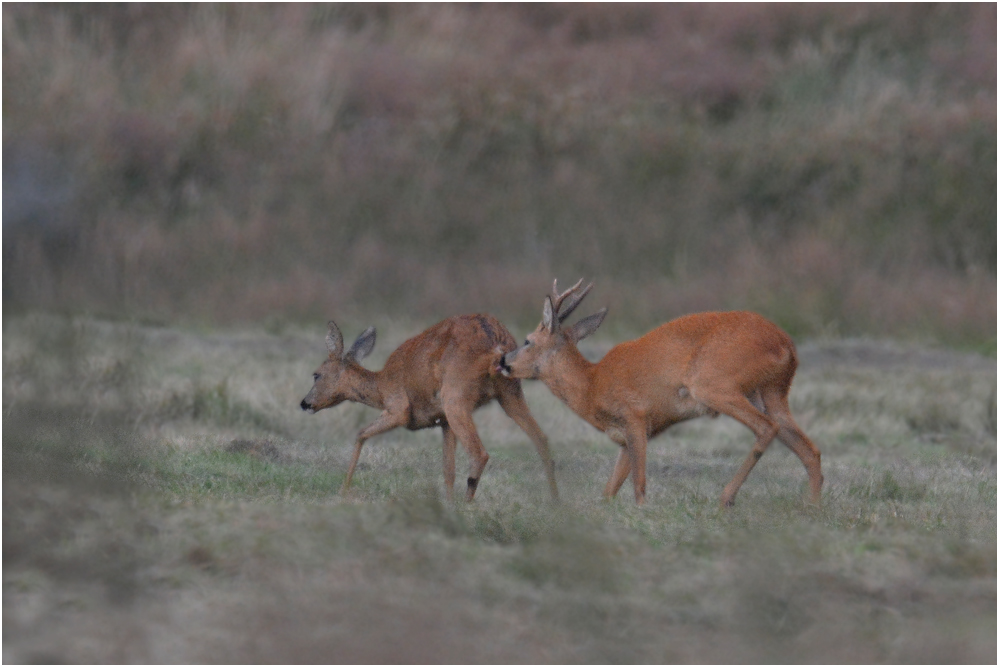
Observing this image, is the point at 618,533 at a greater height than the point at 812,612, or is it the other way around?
the point at 618,533

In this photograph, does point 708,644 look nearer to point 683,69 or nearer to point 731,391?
point 731,391

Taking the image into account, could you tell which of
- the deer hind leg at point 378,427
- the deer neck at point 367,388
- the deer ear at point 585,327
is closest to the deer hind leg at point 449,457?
the deer hind leg at point 378,427

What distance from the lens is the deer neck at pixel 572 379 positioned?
381 inches

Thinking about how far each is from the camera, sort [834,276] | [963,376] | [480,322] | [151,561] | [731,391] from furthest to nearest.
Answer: [834,276] < [963,376] < [480,322] < [731,391] < [151,561]

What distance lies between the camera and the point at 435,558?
705 cm

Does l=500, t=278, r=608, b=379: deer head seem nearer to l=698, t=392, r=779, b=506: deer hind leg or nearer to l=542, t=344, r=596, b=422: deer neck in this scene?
l=542, t=344, r=596, b=422: deer neck

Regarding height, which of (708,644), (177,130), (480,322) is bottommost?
(708,644)

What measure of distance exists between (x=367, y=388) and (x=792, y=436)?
283 cm

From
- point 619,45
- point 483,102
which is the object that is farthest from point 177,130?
point 619,45

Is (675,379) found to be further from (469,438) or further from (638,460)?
(469,438)

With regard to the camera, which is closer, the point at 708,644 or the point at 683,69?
the point at 708,644

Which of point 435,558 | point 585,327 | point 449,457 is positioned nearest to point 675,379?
point 585,327

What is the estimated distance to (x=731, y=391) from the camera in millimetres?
9172

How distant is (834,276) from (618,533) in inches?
572
